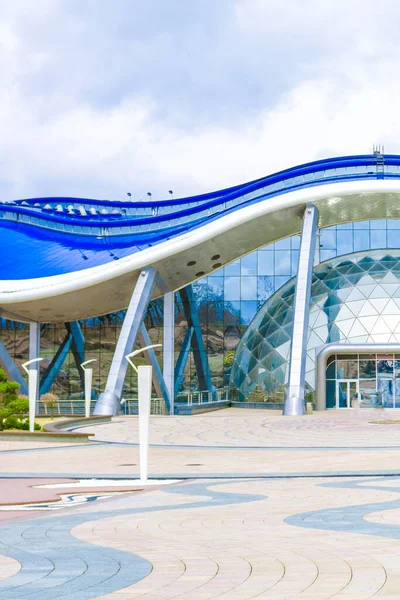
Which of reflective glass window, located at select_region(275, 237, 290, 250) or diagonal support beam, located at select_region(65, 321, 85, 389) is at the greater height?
reflective glass window, located at select_region(275, 237, 290, 250)

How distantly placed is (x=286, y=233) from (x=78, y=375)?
17.7 metres

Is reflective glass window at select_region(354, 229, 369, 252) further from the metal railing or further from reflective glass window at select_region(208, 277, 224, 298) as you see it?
the metal railing

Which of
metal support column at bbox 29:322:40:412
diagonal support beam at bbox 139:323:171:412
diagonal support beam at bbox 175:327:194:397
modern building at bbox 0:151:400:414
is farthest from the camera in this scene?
Answer: diagonal support beam at bbox 175:327:194:397

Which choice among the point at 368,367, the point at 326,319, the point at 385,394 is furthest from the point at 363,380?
the point at 326,319

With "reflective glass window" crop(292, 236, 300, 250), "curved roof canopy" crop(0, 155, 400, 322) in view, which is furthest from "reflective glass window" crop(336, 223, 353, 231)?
"curved roof canopy" crop(0, 155, 400, 322)

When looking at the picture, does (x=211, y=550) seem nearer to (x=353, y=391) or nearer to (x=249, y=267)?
(x=353, y=391)

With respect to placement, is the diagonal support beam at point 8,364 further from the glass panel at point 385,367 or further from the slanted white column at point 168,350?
the glass panel at point 385,367

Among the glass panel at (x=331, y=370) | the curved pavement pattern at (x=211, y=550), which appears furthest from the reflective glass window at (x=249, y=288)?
the curved pavement pattern at (x=211, y=550)

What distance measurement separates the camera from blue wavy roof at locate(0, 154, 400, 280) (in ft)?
138

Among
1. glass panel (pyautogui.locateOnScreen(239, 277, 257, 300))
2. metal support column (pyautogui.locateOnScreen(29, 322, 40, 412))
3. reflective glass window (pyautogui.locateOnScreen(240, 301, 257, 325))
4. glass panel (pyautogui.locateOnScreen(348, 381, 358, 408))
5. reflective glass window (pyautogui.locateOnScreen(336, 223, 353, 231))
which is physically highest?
reflective glass window (pyautogui.locateOnScreen(336, 223, 353, 231))

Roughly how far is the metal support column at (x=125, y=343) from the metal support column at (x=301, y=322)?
25.3ft

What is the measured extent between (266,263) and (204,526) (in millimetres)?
43891

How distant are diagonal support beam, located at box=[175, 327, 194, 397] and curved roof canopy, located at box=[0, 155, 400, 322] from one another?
5.62 m

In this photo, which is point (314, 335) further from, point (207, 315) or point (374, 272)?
point (207, 315)
